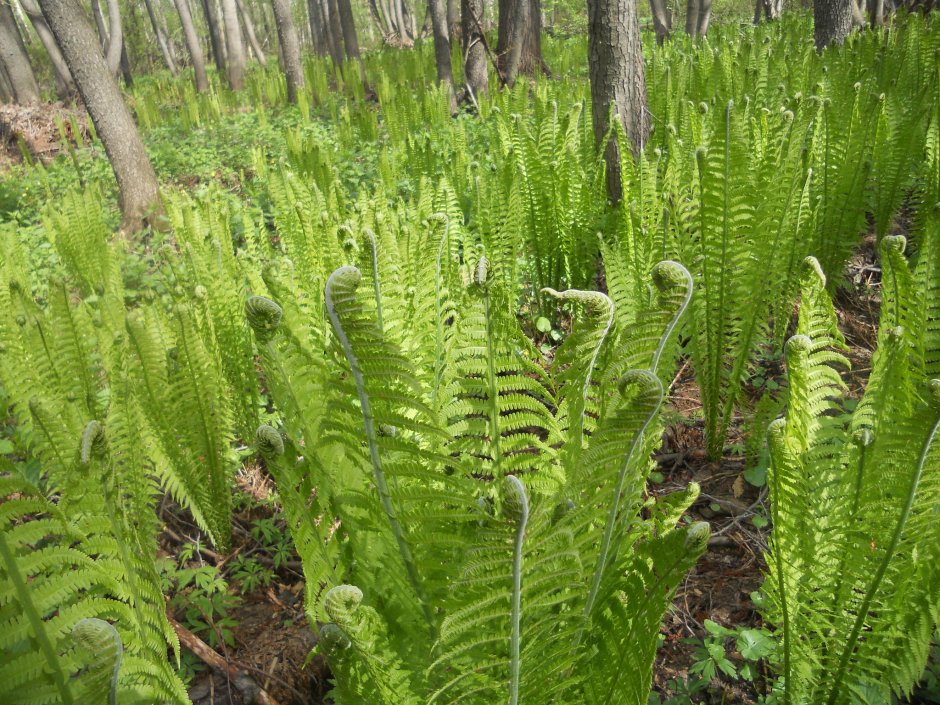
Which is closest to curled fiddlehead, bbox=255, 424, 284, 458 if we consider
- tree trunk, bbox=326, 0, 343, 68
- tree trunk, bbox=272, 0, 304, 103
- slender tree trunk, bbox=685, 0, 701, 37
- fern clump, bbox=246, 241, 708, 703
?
fern clump, bbox=246, 241, 708, 703

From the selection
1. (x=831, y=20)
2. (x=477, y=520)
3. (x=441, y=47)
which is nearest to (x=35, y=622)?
(x=477, y=520)

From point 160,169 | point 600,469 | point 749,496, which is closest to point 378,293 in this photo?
point 600,469

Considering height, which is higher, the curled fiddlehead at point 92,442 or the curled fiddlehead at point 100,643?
the curled fiddlehead at point 92,442

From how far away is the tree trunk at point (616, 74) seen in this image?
2658 mm

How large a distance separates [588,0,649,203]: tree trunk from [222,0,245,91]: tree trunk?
9186mm

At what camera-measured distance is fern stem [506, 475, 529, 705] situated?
0.61m

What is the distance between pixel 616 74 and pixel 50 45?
11709mm

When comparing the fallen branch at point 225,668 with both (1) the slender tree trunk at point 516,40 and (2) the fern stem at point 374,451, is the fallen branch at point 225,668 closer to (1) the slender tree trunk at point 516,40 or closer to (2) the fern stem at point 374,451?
(2) the fern stem at point 374,451

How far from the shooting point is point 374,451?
2.69 feet

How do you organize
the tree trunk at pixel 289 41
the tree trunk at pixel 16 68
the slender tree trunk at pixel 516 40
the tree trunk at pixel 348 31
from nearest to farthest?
the slender tree trunk at pixel 516 40, the tree trunk at pixel 289 41, the tree trunk at pixel 16 68, the tree trunk at pixel 348 31

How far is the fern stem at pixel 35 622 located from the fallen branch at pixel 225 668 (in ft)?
1.91

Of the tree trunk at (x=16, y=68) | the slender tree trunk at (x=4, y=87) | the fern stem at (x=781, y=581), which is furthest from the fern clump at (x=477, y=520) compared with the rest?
the slender tree trunk at (x=4, y=87)

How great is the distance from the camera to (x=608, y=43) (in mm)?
2699

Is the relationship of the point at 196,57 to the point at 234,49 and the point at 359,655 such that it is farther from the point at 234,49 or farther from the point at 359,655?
the point at 359,655
